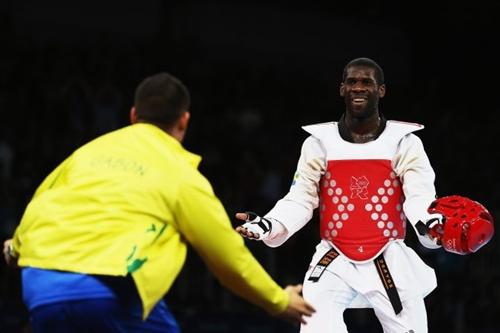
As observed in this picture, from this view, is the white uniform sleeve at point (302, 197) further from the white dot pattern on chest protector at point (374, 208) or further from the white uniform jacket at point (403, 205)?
the white dot pattern on chest protector at point (374, 208)

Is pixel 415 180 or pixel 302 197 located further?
pixel 302 197

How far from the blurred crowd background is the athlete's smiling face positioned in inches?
120

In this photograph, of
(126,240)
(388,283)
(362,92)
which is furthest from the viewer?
(362,92)

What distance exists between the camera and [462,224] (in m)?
5.60

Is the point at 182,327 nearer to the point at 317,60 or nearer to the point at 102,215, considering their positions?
the point at 102,215

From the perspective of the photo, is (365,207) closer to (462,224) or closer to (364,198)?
(364,198)

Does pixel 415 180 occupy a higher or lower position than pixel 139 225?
lower

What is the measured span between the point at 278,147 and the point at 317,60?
3.51 metres

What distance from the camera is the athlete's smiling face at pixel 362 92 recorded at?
600cm

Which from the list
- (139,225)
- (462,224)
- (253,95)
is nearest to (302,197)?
(462,224)

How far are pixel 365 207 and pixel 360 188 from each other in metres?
0.11

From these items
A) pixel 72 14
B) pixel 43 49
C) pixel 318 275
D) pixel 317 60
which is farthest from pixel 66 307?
pixel 317 60

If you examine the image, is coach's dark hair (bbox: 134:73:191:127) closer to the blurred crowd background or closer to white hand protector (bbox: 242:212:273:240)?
white hand protector (bbox: 242:212:273:240)

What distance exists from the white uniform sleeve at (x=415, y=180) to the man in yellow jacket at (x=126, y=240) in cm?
173
